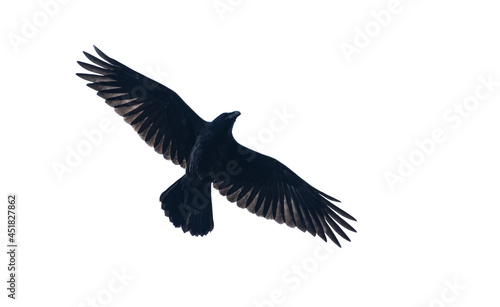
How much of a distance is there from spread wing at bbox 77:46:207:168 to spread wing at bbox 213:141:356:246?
1016mm

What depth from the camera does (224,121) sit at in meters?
14.4

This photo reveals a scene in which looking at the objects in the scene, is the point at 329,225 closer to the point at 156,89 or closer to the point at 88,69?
the point at 156,89

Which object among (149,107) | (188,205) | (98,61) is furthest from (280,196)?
(98,61)

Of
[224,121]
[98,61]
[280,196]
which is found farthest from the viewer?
[280,196]

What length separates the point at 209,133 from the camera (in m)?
14.5

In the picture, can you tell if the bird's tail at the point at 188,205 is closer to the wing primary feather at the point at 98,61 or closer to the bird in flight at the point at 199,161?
the bird in flight at the point at 199,161

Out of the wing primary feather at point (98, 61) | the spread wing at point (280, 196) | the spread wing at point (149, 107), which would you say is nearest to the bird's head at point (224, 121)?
the spread wing at point (149, 107)

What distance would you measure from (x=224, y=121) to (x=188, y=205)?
159cm

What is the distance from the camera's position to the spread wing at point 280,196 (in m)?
15.4

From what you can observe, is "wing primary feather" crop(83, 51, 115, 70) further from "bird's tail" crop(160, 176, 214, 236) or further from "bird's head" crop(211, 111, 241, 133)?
"bird's tail" crop(160, 176, 214, 236)

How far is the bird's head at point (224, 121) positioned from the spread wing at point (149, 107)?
31 cm

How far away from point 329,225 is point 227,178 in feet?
6.63

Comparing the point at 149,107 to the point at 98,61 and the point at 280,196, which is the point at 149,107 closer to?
the point at 98,61

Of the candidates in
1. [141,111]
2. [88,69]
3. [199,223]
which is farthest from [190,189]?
[88,69]
